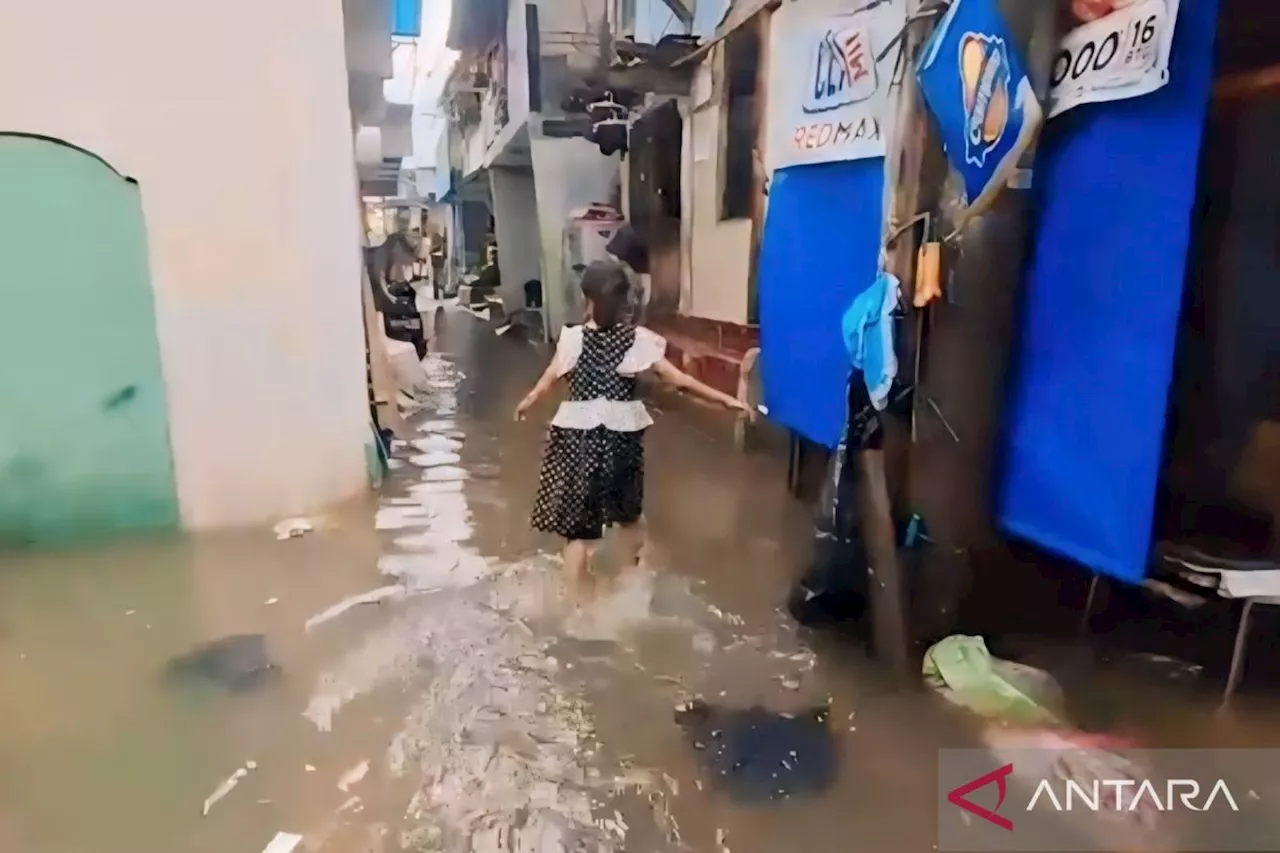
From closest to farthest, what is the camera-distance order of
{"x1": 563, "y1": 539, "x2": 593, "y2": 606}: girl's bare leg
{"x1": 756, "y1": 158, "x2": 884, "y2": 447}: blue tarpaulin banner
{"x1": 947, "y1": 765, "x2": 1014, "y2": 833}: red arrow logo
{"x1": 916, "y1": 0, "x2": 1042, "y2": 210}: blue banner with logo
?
{"x1": 947, "y1": 765, "x2": 1014, "y2": 833}: red arrow logo
{"x1": 916, "y1": 0, "x2": 1042, "y2": 210}: blue banner with logo
{"x1": 563, "y1": 539, "x2": 593, "y2": 606}: girl's bare leg
{"x1": 756, "y1": 158, "x2": 884, "y2": 447}: blue tarpaulin banner

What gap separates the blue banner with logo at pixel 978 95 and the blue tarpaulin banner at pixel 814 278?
1.24m

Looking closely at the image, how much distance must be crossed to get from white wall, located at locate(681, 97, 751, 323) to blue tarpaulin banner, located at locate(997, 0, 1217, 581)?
4.33 m

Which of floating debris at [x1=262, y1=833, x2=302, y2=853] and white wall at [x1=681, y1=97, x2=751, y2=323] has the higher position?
white wall at [x1=681, y1=97, x2=751, y2=323]

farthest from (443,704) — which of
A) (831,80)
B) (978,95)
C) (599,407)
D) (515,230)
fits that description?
(515,230)

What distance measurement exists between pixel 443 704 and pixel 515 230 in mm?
17765

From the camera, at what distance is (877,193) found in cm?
509

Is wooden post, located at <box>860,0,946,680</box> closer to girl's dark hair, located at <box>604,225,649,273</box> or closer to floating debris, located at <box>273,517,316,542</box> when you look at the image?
floating debris, located at <box>273,517,316,542</box>

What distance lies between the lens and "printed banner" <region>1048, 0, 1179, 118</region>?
2.99 meters

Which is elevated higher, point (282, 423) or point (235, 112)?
point (235, 112)

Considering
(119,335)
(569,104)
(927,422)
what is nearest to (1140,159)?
(927,422)

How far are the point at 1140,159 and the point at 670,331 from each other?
7.39 metres

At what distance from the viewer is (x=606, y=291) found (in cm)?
426

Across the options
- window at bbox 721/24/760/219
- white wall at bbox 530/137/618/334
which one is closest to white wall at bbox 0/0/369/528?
window at bbox 721/24/760/219

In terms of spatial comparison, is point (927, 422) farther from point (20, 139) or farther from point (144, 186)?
point (20, 139)
